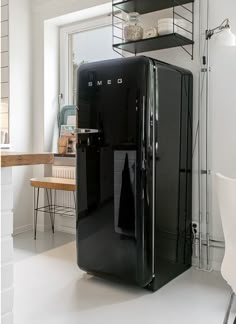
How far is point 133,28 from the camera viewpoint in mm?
2738

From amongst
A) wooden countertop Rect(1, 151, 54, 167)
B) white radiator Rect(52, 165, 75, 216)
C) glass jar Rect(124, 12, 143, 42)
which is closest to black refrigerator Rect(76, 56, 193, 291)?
glass jar Rect(124, 12, 143, 42)

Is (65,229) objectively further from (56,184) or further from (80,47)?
(80,47)

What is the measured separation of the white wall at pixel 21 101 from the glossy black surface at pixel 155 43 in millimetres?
1439

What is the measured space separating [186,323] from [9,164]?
1393 millimetres

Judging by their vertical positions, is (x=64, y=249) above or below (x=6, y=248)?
below

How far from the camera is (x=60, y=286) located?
7.93 feet

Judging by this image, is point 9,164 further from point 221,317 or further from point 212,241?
point 212,241

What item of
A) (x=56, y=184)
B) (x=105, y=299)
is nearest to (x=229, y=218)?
(x=105, y=299)

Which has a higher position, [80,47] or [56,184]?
[80,47]

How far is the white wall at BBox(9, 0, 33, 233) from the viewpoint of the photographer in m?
3.76

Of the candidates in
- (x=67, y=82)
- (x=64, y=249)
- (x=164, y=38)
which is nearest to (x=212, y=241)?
(x=64, y=249)

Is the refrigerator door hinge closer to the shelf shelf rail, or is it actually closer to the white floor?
the white floor

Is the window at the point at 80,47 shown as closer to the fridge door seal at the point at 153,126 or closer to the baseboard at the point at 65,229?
the baseboard at the point at 65,229

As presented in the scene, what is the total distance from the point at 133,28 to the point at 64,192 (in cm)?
195
